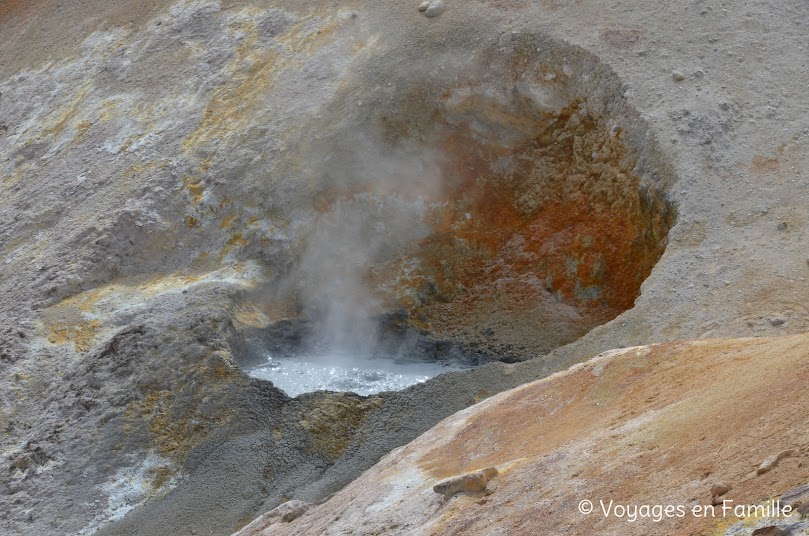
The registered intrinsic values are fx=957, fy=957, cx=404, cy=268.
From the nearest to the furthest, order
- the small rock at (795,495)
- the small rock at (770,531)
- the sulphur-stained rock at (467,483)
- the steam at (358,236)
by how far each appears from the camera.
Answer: the small rock at (770,531) → the small rock at (795,495) → the sulphur-stained rock at (467,483) → the steam at (358,236)

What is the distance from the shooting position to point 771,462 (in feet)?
22.6

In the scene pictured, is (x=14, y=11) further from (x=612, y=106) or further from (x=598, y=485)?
(x=598, y=485)

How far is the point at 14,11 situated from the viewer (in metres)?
28.0

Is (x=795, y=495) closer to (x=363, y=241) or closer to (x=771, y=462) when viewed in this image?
(x=771, y=462)

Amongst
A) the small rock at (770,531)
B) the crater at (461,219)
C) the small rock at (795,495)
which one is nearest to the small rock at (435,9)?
the crater at (461,219)

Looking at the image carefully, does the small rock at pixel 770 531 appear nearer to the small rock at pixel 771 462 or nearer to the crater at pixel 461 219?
the small rock at pixel 771 462

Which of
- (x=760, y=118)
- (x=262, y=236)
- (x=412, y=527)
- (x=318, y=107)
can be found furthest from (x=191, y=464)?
(x=760, y=118)

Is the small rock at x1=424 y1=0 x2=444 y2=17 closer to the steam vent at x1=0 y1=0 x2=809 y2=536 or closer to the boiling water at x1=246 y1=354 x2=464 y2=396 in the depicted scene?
the steam vent at x1=0 y1=0 x2=809 y2=536

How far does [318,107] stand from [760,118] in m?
8.53

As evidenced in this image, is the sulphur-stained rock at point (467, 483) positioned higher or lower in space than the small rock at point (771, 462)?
lower

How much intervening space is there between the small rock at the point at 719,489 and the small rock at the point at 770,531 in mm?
616

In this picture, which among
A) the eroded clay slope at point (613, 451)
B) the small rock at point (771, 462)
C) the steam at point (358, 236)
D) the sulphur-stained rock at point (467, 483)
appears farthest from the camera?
the steam at point (358, 236)

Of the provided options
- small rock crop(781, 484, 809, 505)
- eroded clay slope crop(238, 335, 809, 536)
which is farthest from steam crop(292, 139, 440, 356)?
small rock crop(781, 484, 809, 505)

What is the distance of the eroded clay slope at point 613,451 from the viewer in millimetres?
7156
